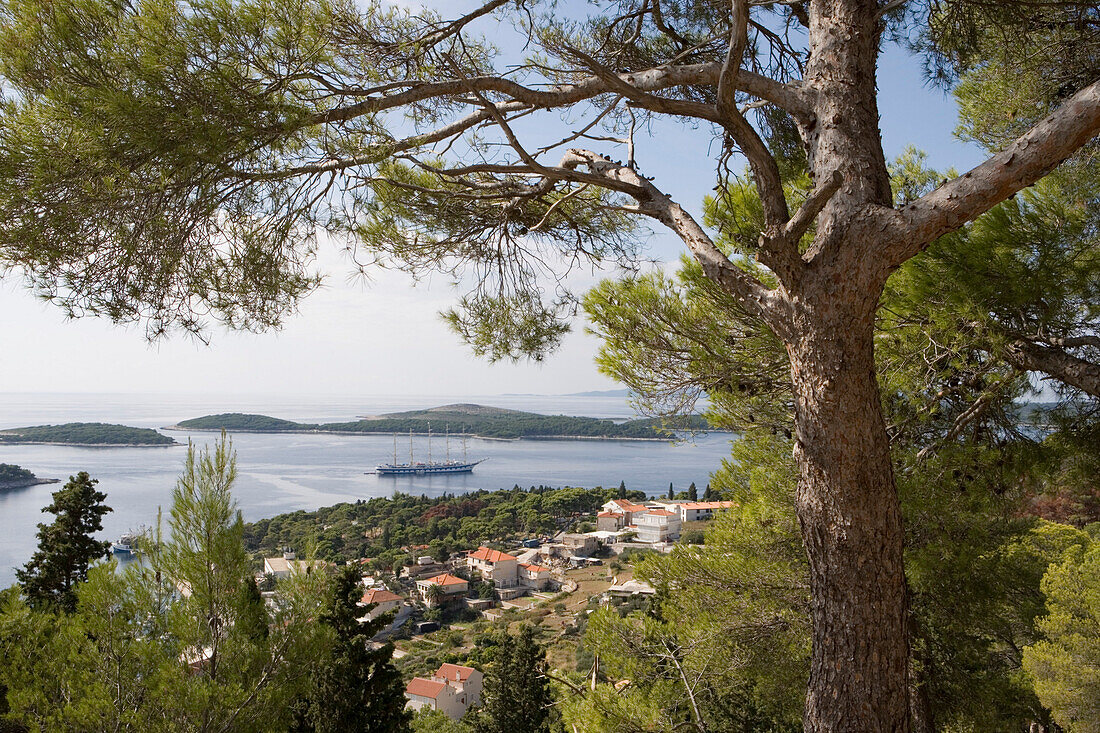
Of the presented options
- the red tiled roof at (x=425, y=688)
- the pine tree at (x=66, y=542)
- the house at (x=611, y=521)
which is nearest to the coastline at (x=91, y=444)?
the red tiled roof at (x=425, y=688)

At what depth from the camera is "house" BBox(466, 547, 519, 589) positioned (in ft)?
76.3

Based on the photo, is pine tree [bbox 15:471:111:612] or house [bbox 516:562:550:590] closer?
pine tree [bbox 15:471:111:612]

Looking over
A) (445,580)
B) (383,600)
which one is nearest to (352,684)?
(383,600)

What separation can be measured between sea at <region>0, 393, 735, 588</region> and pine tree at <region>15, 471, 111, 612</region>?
1.65 ft

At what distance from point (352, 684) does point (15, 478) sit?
10.2m

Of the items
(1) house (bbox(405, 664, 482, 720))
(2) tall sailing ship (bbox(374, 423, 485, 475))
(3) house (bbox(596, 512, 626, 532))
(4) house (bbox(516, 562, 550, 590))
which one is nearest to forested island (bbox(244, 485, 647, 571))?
(3) house (bbox(596, 512, 626, 532))

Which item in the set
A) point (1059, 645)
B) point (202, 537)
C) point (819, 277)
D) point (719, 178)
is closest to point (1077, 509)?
point (1059, 645)

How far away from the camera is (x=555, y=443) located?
2197 inches

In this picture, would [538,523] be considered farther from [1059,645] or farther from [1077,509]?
[1059,645]

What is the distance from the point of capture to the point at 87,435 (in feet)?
55.4

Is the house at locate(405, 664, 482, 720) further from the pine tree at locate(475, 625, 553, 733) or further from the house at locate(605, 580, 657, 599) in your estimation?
the house at locate(605, 580, 657, 599)

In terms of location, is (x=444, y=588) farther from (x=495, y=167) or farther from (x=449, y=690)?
(x=495, y=167)

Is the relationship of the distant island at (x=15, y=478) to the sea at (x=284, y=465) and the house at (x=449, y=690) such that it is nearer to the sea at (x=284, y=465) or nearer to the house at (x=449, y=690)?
the sea at (x=284, y=465)

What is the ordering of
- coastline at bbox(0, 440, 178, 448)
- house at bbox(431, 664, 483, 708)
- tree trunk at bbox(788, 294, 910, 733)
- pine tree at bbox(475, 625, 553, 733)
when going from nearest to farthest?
1. tree trunk at bbox(788, 294, 910, 733)
2. pine tree at bbox(475, 625, 553, 733)
3. house at bbox(431, 664, 483, 708)
4. coastline at bbox(0, 440, 178, 448)
